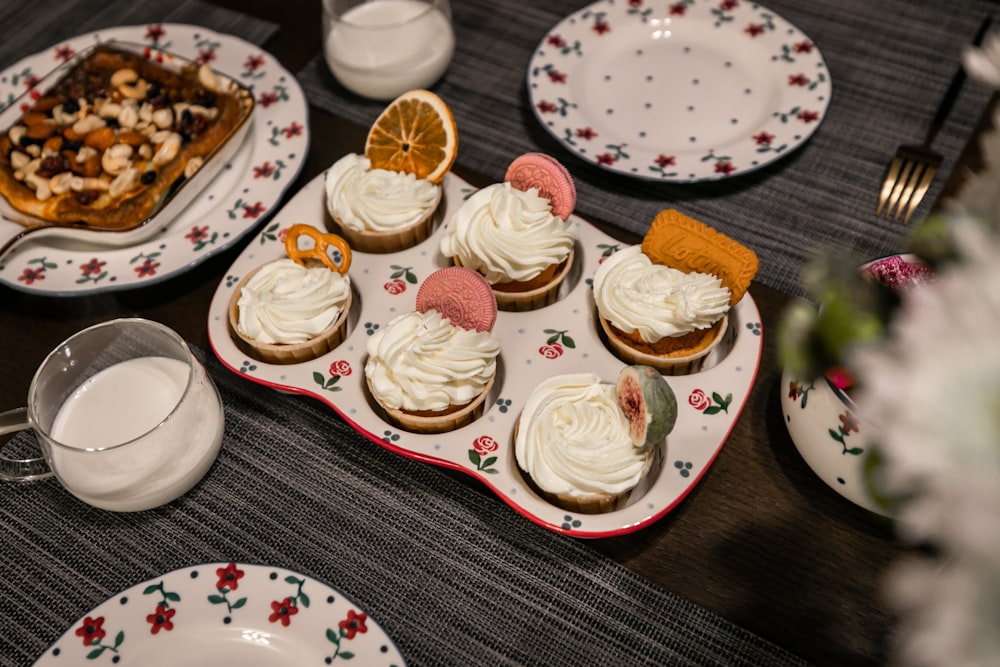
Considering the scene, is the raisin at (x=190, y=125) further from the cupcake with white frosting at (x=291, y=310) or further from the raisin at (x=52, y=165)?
the cupcake with white frosting at (x=291, y=310)

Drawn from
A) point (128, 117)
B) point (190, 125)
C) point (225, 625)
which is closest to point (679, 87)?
point (190, 125)

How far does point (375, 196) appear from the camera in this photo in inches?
→ 54.1

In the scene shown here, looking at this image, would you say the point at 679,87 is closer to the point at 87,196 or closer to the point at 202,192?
the point at 202,192

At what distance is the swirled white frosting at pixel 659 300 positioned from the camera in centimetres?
117

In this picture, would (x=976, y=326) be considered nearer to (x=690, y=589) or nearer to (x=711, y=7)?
(x=690, y=589)

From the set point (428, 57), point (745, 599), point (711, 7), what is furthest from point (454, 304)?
point (711, 7)

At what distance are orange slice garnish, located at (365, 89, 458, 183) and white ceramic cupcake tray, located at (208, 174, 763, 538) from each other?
0.26ft

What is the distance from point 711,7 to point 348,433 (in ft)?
3.76

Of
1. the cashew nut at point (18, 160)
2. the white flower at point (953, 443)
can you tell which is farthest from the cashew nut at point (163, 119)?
the white flower at point (953, 443)

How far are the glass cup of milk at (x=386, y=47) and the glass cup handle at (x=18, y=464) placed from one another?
2.78ft

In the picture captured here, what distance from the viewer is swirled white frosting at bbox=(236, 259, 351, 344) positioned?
124 centimetres

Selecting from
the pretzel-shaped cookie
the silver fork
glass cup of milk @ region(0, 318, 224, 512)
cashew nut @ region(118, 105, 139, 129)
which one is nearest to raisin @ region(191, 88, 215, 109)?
cashew nut @ region(118, 105, 139, 129)

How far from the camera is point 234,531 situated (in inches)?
46.2

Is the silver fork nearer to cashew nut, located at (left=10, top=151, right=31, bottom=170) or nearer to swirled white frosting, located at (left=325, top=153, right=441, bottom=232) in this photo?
swirled white frosting, located at (left=325, top=153, right=441, bottom=232)
